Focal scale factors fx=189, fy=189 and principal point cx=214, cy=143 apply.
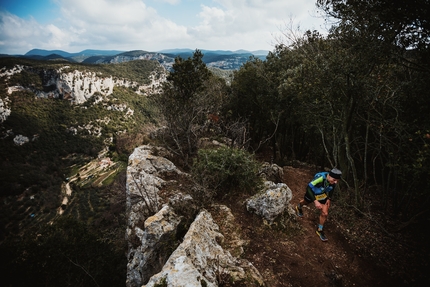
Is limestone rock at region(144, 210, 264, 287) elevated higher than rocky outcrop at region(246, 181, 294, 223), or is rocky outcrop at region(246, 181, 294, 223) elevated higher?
limestone rock at region(144, 210, 264, 287)

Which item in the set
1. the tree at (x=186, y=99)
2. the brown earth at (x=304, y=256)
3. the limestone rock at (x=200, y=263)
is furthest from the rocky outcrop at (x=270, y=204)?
the tree at (x=186, y=99)

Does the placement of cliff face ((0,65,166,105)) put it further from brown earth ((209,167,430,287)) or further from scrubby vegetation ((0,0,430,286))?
brown earth ((209,167,430,287))

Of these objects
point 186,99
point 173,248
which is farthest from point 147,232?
point 186,99

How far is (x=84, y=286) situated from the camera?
490 inches

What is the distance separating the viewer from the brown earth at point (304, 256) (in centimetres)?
488

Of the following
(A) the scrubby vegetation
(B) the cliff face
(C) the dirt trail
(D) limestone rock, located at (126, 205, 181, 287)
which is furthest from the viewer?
(B) the cliff face

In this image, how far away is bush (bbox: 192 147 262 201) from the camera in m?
7.52

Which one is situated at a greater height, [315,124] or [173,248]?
[315,124]

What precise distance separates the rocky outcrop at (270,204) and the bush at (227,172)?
1020mm

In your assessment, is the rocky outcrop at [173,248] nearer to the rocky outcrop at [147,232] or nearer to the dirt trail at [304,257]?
the rocky outcrop at [147,232]

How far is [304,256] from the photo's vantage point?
5.53m

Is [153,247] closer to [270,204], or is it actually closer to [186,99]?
[270,204]

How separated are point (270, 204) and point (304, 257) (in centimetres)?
174

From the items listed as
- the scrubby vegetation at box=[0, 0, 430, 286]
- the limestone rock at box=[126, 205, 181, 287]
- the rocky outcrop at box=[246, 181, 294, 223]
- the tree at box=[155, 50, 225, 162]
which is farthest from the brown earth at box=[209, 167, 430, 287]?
the tree at box=[155, 50, 225, 162]
